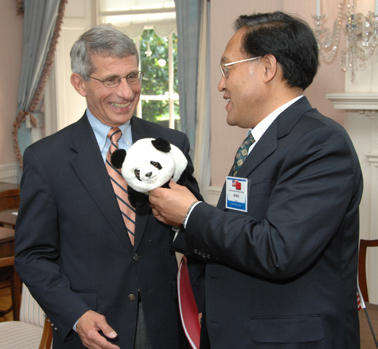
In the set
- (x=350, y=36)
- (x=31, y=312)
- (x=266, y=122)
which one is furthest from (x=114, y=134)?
(x=350, y=36)

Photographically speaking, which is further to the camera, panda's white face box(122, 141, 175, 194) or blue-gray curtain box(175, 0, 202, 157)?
blue-gray curtain box(175, 0, 202, 157)

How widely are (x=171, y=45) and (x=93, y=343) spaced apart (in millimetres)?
4016

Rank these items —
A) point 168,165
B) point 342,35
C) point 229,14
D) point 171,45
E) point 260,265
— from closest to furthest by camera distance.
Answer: point 260,265, point 168,165, point 342,35, point 229,14, point 171,45

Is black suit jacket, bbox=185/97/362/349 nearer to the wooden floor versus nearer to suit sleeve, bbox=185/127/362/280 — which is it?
suit sleeve, bbox=185/127/362/280

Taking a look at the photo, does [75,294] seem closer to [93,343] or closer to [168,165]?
[93,343]

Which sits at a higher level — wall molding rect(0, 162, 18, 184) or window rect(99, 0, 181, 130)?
window rect(99, 0, 181, 130)

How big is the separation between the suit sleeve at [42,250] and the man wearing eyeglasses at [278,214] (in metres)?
0.36

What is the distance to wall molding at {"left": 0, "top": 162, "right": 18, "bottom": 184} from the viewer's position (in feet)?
18.7

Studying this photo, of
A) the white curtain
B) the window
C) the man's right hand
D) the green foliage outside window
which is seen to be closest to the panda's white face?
the man's right hand

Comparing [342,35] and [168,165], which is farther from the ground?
[342,35]

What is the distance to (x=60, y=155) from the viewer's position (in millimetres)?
1707

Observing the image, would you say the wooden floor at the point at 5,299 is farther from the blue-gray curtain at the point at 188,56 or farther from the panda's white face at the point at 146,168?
the panda's white face at the point at 146,168

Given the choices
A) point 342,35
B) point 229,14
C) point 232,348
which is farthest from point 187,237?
point 229,14

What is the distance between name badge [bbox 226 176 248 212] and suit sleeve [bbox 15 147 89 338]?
581 mm
